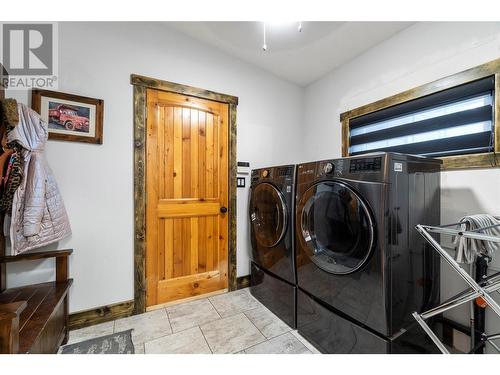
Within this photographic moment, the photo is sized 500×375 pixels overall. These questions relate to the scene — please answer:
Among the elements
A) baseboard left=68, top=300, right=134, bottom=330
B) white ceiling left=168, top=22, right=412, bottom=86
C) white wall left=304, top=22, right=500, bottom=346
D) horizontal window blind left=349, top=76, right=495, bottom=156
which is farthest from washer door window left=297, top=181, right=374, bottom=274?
baseboard left=68, top=300, right=134, bottom=330

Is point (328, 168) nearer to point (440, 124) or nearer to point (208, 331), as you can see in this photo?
point (440, 124)

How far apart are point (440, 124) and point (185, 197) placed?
225 cm

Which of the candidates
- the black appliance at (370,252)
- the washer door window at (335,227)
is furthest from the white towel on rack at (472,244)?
the washer door window at (335,227)

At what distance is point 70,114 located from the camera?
1.64 m

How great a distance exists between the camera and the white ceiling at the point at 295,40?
72.2 inches

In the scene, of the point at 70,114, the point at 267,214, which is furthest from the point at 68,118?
the point at 267,214

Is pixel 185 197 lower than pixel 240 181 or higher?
lower

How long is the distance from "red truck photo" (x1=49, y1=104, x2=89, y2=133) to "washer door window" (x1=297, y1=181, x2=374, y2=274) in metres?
1.83

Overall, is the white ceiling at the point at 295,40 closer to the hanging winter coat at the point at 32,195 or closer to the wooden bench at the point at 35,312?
the hanging winter coat at the point at 32,195

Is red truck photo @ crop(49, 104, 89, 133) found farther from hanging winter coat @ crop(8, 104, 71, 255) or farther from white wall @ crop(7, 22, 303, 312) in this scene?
hanging winter coat @ crop(8, 104, 71, 255)

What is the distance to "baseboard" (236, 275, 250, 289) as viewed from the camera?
7.77 ft
